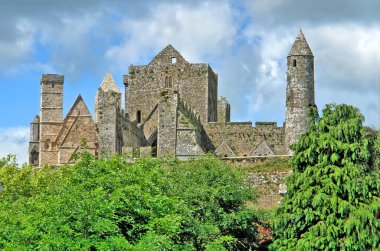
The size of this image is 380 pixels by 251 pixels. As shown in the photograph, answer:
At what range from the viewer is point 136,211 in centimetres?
4175

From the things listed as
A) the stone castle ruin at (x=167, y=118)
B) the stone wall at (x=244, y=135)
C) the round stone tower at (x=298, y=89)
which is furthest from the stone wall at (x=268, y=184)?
the stone wall at (x=244, y=135)

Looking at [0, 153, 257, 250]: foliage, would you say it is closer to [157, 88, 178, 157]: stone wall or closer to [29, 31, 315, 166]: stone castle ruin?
[29, 31, 315, 166]: stone castle ruin

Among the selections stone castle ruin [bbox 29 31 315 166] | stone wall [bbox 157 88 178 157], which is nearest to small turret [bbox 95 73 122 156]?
stone castle ruin [bbox 29 31 315 166]

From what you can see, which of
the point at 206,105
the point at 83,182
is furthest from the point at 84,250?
the point at 206,105

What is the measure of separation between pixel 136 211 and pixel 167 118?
33.8m

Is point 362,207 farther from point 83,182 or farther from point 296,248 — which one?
point 83,182

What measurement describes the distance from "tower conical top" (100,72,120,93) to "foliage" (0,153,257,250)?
29016mm

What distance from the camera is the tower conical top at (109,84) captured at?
8041 centimetres

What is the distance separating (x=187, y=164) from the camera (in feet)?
175

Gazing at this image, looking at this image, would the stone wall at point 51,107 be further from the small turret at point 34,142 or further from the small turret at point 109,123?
the small turret at point 109,123

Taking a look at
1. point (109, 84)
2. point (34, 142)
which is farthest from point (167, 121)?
point (34, 142)

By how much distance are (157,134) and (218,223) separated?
33.6m

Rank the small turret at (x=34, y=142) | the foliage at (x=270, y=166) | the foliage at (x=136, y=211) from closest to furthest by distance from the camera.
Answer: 1. the foliage at (x=136, y=211)
2. the foliage at (x=270, y=166)
3. the small turret at (x=34, y=142)

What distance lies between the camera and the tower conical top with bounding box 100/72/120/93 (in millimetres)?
80406
